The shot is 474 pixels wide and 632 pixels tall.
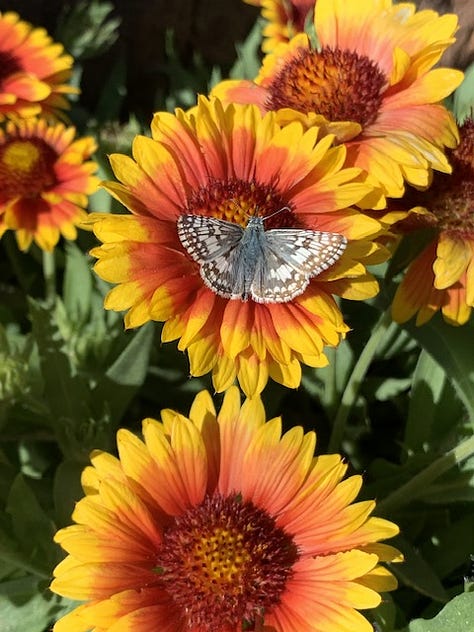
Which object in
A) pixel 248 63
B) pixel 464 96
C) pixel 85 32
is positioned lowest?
pixel 85 32

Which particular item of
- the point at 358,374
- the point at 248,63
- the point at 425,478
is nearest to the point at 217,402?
the point at 358,374

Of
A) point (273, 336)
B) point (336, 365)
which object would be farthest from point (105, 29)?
point (273, 336)

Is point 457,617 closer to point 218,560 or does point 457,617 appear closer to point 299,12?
point 218,560

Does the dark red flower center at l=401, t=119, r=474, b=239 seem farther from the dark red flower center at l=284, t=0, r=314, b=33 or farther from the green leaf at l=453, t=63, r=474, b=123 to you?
the dark red flower center at l=284, t=0, r=314, b=33

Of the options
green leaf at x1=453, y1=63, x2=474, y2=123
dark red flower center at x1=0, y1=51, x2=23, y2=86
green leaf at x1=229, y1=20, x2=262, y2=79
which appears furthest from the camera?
green leaf at x1=229, y1=20, x2=262, y2=79

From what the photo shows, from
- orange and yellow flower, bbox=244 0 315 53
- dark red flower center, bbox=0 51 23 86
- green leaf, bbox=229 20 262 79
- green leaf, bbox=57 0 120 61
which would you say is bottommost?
green leaf, bbox=57 0 120 61

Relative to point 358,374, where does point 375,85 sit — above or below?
above

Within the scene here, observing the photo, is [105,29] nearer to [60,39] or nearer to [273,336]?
[60,39]

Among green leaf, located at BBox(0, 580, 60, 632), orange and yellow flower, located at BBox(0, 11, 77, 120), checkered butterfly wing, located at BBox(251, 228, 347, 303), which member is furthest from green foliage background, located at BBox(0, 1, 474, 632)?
checkered butterfly wing, located at BBox(251, 228, 347, 303)
